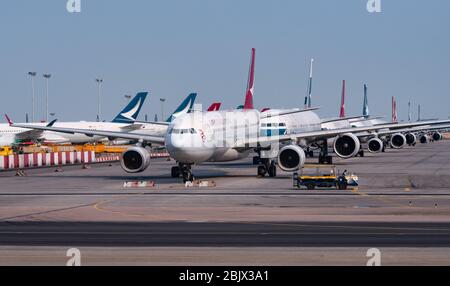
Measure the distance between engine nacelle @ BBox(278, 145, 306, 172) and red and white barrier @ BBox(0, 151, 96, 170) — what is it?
95.6ft

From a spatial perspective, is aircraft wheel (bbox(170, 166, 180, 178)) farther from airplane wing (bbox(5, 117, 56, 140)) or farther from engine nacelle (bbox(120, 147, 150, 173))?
airplane wing (bbox(5, 117, 56, 140))

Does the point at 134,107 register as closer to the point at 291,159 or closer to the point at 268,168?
the point at 268,168

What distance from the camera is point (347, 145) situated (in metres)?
65.6

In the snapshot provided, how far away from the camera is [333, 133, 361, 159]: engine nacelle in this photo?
2566 inches

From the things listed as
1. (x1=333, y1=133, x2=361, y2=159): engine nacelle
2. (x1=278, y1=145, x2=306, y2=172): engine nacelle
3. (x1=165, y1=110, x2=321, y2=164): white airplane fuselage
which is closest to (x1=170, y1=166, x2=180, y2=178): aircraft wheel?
(x1=165, y1=110, x2=321, y2=164): white airplane fuselage

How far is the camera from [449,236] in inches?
1039

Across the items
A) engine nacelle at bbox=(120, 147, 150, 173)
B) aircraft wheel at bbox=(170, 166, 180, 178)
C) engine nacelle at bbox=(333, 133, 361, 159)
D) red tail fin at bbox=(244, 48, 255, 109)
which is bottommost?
aircraft wheel at bbox=(170, 166, 180, 178)

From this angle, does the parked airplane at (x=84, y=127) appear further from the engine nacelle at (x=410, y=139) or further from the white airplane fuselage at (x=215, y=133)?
the white airplane fuselage at (x=215, y=133)

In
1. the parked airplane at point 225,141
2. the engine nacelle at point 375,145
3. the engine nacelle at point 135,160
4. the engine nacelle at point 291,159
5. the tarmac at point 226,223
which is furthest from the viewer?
the engine nacelle at point 375,145

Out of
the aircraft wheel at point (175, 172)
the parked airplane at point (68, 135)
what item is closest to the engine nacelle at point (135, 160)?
the aircraft wheel at point (175, 172)

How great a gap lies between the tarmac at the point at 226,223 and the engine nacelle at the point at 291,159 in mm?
1428

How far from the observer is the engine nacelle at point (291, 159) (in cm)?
5501

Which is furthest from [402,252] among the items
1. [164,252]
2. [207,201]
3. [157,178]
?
[157,178]
